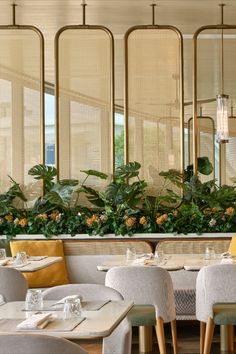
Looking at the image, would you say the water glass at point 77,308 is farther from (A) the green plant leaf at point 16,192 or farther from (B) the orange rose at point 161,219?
(A) the green plant leaf at point 16,192

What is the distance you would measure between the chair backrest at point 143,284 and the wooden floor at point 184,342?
1054 mm

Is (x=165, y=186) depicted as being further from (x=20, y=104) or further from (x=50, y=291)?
(x=50, y=291)

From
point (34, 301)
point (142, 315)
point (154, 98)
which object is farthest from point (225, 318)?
point (154, 98)

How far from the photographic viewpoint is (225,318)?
6.40 meters

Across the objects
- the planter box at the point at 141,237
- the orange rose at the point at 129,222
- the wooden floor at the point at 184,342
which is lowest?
the wooden floor at the point at 184,342

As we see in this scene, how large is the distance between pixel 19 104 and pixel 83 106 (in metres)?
0.73

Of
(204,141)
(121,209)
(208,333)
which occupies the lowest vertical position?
(208,333)

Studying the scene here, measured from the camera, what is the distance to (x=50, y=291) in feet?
15.6

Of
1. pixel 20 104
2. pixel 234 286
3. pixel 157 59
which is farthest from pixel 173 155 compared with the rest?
pixel 234 286

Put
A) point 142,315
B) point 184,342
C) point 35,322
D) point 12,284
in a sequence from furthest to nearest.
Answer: point 184,342, point 142,315, point 12,284, point 35,322

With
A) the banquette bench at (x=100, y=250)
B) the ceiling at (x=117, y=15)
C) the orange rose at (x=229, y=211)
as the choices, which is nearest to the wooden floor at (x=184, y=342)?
the banquette bench at (x=100, y=250)

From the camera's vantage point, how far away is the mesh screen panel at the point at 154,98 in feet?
33.1

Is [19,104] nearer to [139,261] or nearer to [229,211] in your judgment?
[229,211]

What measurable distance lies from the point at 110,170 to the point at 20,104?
49.8 inches
